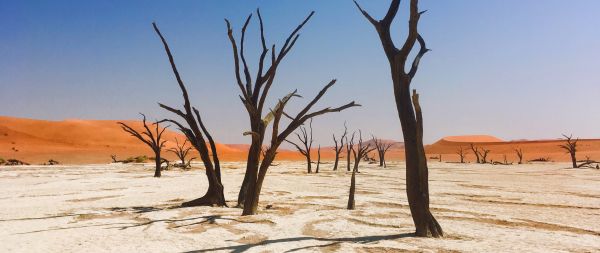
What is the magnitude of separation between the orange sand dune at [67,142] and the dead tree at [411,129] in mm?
37341

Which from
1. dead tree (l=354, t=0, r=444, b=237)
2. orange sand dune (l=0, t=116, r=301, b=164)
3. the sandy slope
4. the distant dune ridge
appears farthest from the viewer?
the distant dune ridge

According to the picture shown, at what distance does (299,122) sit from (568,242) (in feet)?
13.0

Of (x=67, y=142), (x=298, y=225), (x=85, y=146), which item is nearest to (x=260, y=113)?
(x=298, y=225)

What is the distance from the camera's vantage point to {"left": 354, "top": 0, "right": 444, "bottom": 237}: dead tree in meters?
5.05

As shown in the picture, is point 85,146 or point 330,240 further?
point 85,146

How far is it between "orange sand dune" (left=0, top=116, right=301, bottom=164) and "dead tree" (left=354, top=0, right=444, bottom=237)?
37.3 meters

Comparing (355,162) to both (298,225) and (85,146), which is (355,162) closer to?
(298,225)

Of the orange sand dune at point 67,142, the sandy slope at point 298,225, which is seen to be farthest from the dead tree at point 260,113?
the orange sand dune at point 67,142

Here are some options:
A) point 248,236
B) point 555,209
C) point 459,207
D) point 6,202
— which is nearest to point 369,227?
point 248,236

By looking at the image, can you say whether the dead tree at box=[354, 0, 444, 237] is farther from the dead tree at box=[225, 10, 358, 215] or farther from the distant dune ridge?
the distant dune ridge

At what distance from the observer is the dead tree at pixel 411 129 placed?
5055 millimetres

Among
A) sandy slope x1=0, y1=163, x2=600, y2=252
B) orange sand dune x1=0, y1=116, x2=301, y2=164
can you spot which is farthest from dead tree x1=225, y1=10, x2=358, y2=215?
orange sand dune x1=0, y1=116, x2=301, y2=164

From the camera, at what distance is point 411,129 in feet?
16.7

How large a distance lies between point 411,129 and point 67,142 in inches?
2398
